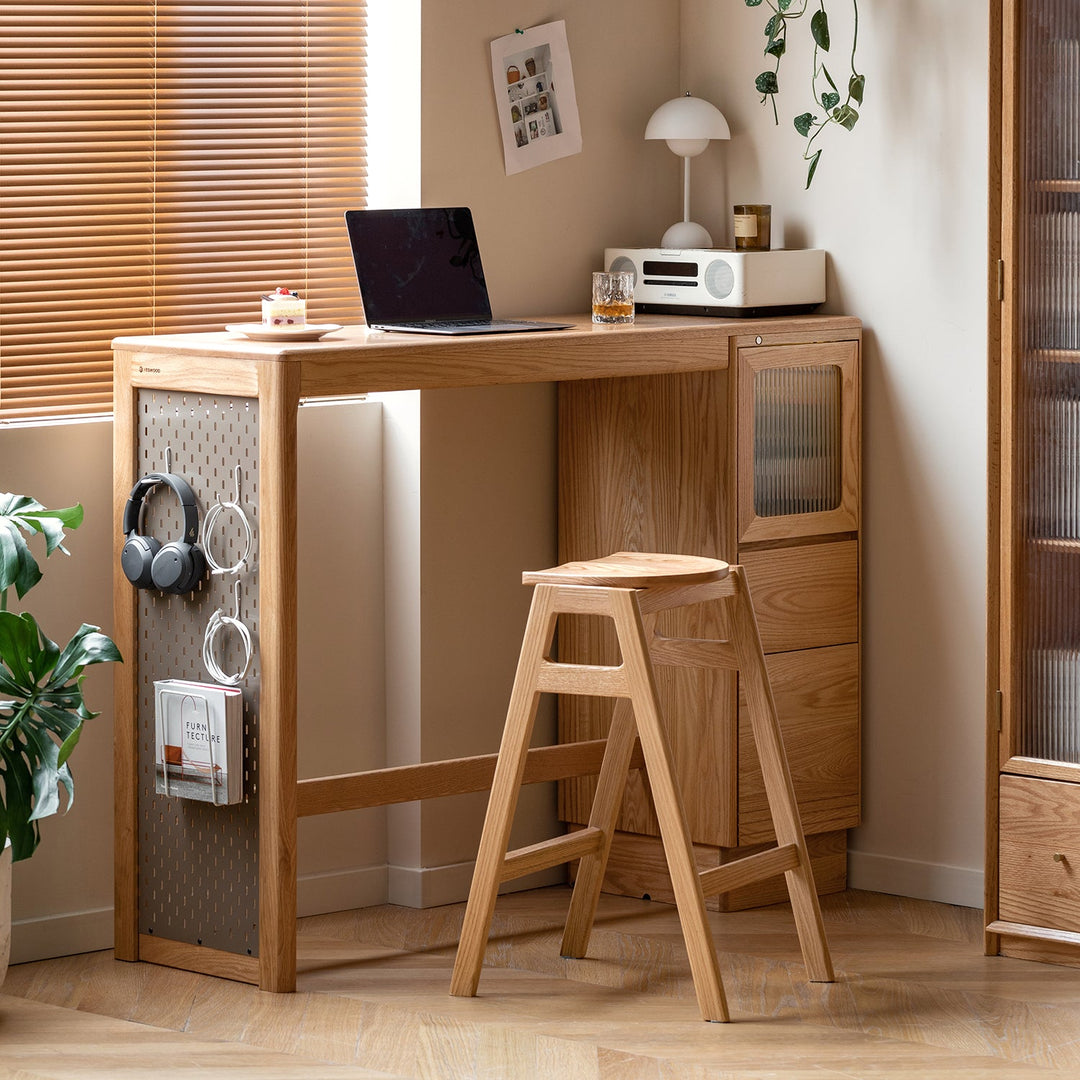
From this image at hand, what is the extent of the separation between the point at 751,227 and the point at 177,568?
1.40m

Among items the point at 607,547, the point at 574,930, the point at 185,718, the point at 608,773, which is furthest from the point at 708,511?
the point at 185,718

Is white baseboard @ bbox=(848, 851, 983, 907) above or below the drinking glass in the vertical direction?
below

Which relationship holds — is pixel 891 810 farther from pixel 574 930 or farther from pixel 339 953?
pixel 339 953

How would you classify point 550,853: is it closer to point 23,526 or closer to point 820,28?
point 23,526

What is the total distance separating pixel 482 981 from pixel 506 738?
0.44m

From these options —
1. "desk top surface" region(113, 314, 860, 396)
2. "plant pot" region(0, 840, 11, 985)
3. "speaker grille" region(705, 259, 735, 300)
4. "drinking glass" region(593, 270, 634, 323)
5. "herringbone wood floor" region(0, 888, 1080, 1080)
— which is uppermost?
"speaker grille" region(705, 259, 735, 300)

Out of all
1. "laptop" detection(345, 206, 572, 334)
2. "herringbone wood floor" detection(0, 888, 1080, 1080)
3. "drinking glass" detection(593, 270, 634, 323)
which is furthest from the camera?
"drinking glass" detection(593, 270, 634, 323)

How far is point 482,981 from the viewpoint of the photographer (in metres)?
3.50

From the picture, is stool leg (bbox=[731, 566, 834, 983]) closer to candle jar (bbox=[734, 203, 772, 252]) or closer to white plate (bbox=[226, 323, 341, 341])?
white plate (bbox=[226, 323, 341, 341])

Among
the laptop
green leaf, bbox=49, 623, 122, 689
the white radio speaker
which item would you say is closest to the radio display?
the white radio speaker

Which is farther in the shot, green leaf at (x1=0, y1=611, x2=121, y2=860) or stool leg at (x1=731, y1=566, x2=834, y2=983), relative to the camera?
stool leg at (x1=731, y1=566, x2=834, y2=983)

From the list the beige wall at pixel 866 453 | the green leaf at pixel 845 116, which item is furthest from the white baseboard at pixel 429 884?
the green leaf at pixel 845 116

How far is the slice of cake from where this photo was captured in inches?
137

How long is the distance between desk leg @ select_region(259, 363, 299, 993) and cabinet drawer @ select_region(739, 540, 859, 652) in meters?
0.99
